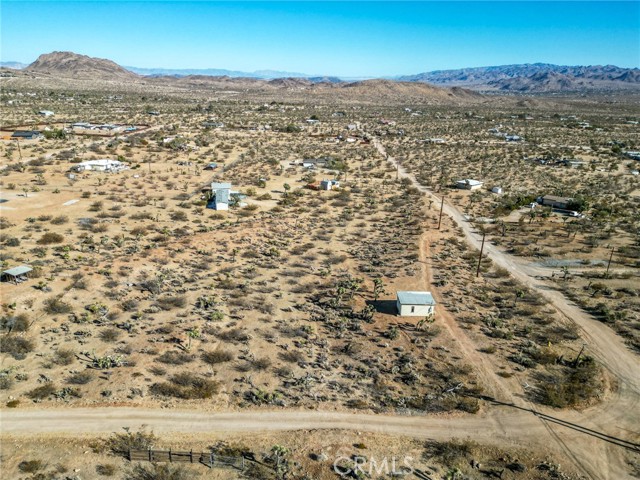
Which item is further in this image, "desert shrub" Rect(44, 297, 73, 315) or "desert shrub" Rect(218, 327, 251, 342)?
"desert shrub" Rect(44, 297, 73, 315)

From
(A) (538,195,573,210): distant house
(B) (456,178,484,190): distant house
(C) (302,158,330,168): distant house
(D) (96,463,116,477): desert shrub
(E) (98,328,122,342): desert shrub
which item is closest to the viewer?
(D) (96,463,116,477): desert shrub

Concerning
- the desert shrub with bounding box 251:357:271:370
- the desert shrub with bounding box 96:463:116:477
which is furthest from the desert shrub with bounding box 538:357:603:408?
the desert shrub with bounding box 96:463:116:477

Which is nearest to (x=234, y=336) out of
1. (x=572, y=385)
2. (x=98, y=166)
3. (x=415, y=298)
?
(x=415, y=298)

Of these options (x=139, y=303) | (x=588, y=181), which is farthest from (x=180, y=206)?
(x=588, y=181)

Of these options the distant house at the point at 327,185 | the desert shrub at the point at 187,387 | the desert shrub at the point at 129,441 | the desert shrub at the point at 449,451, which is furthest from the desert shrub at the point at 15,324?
the distant house at the point at 327,185

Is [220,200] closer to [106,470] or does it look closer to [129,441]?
[129,441]

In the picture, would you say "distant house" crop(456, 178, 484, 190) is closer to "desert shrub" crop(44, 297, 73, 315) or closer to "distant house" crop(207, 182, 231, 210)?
"distant house" crop(207, 182, 231, 210)
